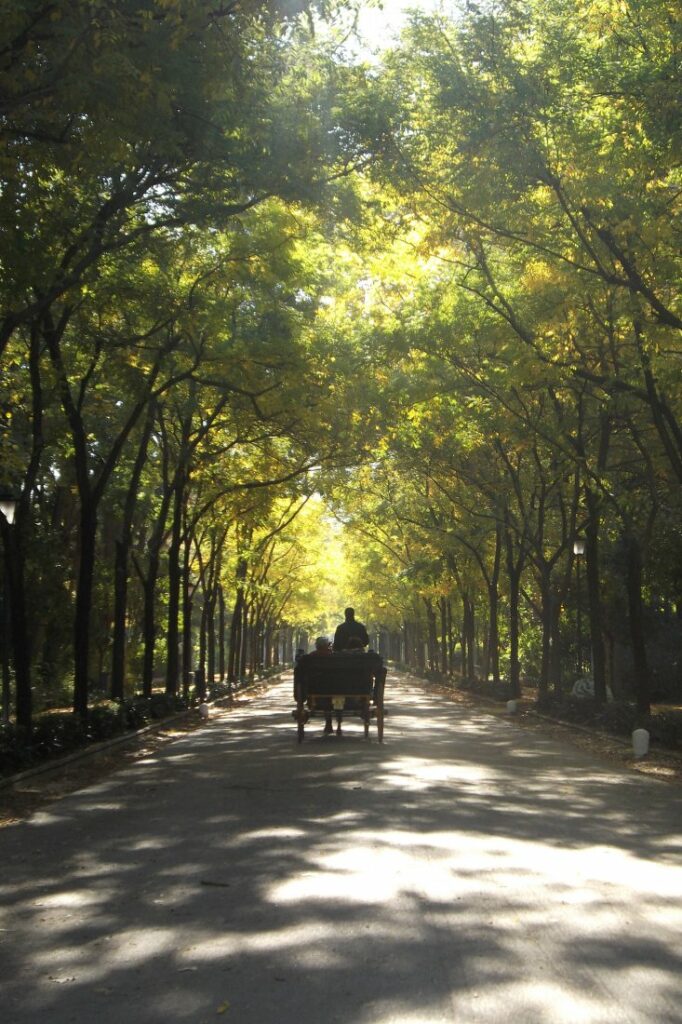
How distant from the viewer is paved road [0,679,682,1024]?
4.95 meters

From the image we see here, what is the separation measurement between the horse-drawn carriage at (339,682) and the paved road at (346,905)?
17.6 feet

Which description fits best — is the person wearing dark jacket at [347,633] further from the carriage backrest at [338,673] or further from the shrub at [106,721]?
the shrub at [106,721]

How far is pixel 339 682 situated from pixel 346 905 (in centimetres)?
1239

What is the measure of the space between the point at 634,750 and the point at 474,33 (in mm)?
11094

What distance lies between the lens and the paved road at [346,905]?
4.95m

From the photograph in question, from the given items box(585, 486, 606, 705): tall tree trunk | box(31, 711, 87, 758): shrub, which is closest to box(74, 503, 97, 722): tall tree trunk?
box(31, 711, 87, 758): shrub

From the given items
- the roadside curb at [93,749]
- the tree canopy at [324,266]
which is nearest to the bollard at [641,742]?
the tree canopy at [324,266]

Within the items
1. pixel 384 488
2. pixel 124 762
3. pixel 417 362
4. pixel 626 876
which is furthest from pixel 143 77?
pixel 384 488

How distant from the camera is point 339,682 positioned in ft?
62.4

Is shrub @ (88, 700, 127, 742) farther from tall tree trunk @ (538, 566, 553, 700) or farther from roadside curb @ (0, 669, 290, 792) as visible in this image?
tall tree trunk @ (538, 566, 553, 700)

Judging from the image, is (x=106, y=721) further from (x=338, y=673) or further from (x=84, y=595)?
(x=338, y=673)

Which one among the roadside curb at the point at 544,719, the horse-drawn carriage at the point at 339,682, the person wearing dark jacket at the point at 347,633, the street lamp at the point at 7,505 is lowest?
the roadside curb at the point at 544,719

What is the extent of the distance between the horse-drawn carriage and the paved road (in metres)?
5.36

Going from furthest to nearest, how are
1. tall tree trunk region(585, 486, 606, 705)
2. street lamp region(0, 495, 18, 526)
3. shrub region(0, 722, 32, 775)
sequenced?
tall tree trunk region(585, 486, 606, 705)
street lamp region(0, 495, 18, 526)
shrub region(0, 722, 32, 775)
